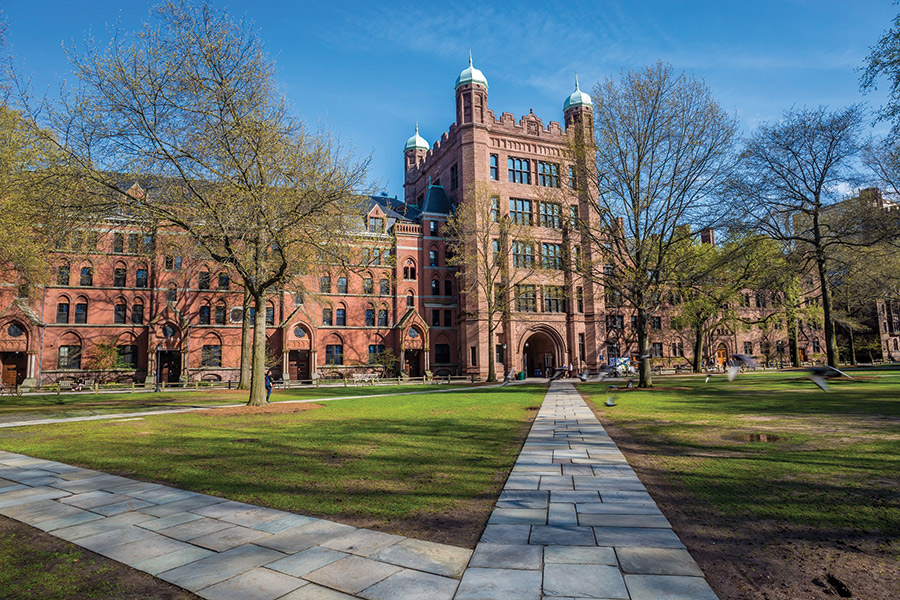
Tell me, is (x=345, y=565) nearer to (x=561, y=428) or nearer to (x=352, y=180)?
(x=561, y=428)

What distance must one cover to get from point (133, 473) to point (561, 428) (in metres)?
9.01

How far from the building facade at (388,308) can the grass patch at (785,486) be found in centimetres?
2473

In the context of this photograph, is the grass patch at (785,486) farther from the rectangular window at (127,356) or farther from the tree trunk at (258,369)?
the rectangular window at (127,356)

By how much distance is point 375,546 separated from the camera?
13.9ft

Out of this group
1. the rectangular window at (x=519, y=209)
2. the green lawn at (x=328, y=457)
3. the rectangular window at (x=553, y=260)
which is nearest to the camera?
the green lawn at (x=328, y=457)

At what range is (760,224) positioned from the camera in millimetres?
25859

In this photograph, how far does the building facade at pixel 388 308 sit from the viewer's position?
1535 inches

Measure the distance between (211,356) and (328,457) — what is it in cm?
3889

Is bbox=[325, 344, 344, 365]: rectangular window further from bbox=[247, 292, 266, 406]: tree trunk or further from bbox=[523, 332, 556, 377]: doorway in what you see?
bbox=[247, 292, 266, 406]: tree trunk

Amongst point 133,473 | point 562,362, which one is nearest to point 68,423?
point 133,473

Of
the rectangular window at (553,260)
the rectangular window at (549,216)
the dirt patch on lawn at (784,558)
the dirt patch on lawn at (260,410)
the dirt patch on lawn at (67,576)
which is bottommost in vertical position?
the dirt patch on lawn at (260,410)

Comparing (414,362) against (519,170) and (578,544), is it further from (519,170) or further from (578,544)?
(578,544)

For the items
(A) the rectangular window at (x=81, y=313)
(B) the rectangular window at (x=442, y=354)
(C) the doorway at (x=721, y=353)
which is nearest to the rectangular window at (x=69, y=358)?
(A) the rectangular window at (x=81, y=313)

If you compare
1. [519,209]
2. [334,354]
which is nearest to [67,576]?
[334,354]
